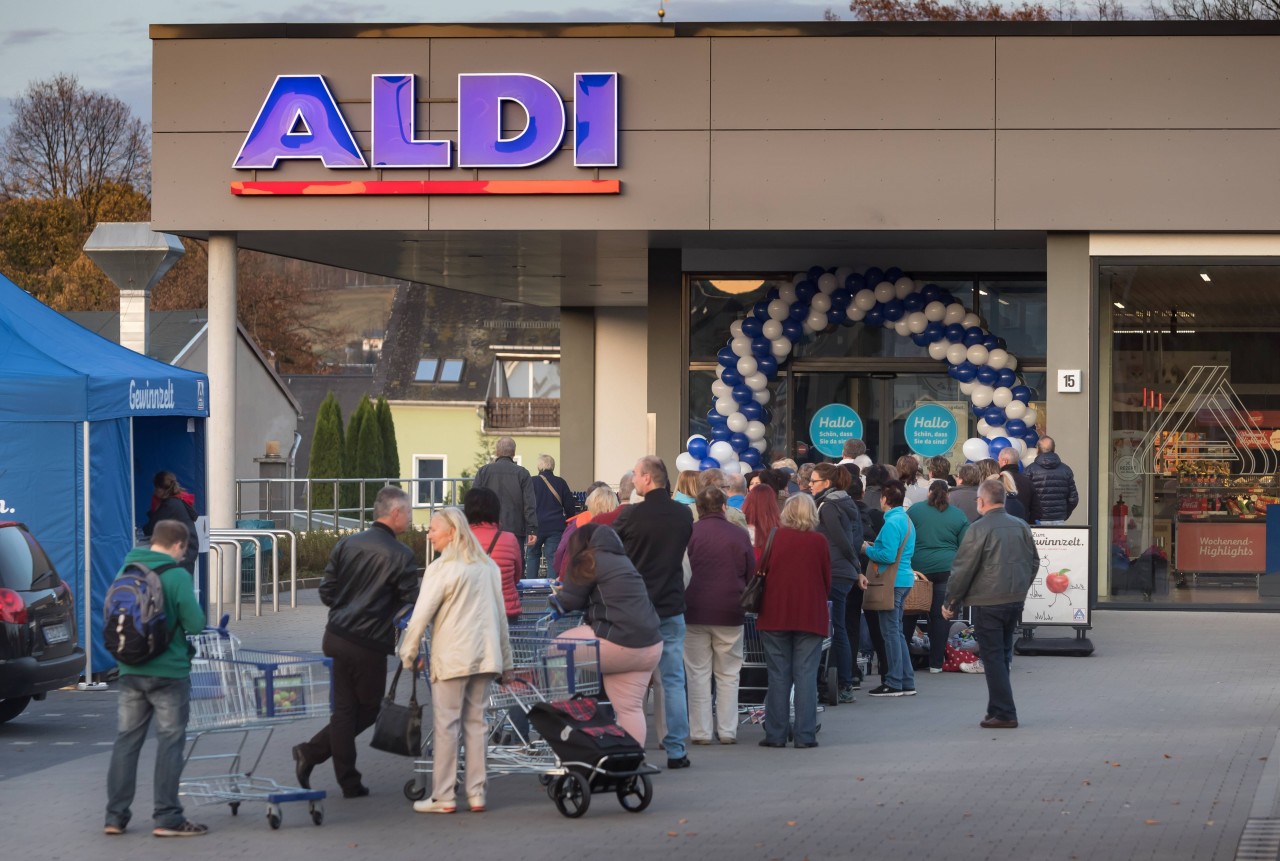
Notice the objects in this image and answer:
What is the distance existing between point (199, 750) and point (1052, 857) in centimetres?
577

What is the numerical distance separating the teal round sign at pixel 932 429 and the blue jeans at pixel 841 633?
28.4ft

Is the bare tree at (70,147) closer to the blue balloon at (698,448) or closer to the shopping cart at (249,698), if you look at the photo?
the blue balloon at (698,448)

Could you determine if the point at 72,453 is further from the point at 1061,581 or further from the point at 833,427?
the point at 833,427

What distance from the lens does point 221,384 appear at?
19469mm

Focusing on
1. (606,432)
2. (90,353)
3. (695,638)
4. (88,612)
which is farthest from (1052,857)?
(606,432)

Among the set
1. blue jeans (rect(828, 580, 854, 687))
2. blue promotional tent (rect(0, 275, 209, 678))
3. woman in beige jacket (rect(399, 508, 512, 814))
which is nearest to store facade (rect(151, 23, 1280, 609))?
blue promotional tent (rect(0, 275, 209, 678))

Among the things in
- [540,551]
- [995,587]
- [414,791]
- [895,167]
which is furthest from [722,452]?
[414,791]

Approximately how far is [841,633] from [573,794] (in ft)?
14.3

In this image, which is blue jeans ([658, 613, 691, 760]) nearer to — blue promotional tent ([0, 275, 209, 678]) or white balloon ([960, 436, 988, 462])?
blue promotional tent ([0, 275, 209, 678])

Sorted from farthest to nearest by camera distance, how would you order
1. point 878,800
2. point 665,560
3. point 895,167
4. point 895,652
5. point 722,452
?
1. point 722,452
2. point 895,167
3. point 895,652
4. point 665,560
5. point 878,800

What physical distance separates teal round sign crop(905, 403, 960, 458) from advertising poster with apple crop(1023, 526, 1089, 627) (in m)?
5.96

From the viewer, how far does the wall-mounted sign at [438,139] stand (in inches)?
745

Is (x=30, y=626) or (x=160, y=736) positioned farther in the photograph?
(x=30, y=626)

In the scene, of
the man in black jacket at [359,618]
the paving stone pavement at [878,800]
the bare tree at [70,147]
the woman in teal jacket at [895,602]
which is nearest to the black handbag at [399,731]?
the man in black jacket at [359,618]
